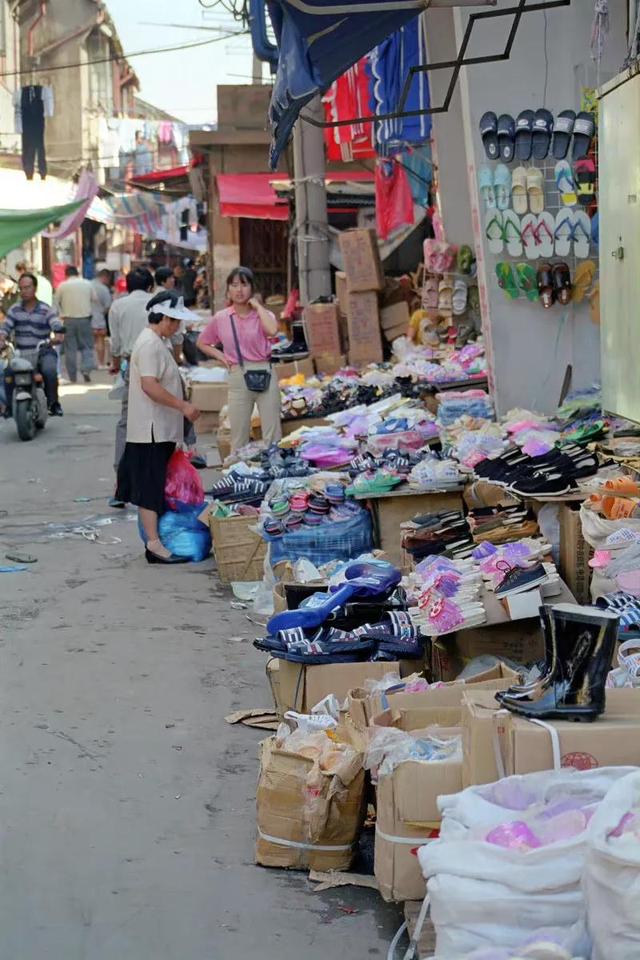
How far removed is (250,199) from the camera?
25.1 meters

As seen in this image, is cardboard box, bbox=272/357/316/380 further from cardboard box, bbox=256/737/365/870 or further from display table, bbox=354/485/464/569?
cardboard box, bbox=256/737/365/870

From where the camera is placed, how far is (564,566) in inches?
249

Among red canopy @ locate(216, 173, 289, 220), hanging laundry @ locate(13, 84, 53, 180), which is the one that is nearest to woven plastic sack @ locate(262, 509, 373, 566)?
red canopy @ locate(216, 173, 289, 220)

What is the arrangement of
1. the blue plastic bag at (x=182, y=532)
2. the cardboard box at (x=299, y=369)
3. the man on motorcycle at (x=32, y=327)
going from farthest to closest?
the man on motorcycle at (x=32, y=327) < the cardboard box at (x=299, y=369) < the blue plastic bag at (x=182, y=532)

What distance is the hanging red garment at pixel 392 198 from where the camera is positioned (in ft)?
60.6

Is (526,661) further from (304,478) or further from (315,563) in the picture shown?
(304,478)

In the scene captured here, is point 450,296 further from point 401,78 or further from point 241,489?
point 241,489

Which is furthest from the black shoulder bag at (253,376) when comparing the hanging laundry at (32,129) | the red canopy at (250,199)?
the hanging laundry at (32,129)

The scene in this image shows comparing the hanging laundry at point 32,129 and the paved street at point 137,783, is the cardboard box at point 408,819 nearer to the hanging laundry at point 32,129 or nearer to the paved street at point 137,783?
the paved street at point 137,783

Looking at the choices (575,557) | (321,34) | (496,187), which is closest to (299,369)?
(496,187)

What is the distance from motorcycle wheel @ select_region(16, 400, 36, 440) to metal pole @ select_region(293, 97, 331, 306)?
11.6 ft

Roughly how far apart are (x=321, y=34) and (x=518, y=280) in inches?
132

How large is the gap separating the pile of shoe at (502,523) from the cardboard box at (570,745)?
2.90 meters

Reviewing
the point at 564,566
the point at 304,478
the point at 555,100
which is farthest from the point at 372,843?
the point at 555,100
